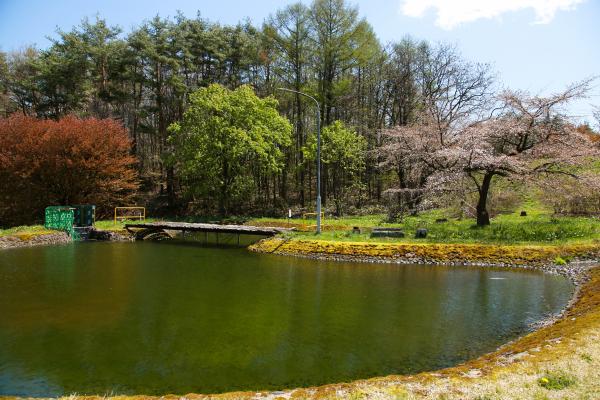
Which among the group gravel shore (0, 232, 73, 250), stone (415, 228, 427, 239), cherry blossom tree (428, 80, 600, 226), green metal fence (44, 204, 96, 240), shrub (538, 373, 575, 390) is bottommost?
shrub (538, 373, 575, 390)

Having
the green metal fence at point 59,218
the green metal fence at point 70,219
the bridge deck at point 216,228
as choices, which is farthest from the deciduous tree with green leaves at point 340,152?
the green metal fence at point 59,218

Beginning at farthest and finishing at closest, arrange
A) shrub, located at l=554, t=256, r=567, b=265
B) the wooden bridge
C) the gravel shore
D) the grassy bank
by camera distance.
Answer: the wooden bridge → the gravel shore → the grassy bank → shrub, located at l=554, t=256, r=567, b=265

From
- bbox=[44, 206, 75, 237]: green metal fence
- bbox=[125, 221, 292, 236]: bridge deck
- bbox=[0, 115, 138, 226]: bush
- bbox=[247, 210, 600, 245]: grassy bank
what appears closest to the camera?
bbox=[247, 210, 600, 245]: grassy bank

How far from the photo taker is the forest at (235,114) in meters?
33.2

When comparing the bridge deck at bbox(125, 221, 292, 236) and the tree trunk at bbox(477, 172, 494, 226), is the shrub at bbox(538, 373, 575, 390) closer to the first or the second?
the tree trunk at bbox(477, 172, 494, 226)

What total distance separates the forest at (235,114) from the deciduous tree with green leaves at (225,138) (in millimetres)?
123

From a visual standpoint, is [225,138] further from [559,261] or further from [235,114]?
[559,261]

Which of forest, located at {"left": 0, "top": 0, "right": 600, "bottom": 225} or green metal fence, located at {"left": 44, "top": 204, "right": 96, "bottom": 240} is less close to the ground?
forest, located at {"left": 0, "top": 0, "right": 600, "bottom": 225}

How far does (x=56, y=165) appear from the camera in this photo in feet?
109

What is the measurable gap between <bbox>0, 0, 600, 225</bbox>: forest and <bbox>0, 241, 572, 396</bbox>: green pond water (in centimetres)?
1174

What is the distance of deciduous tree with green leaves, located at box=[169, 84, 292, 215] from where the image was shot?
112ft

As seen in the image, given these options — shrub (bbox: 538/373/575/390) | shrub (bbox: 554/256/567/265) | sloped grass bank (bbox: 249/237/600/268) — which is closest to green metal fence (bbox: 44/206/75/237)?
sloped grass bank (bbox: 249/237/600/268)

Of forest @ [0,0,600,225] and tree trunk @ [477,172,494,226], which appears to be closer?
tree trunk @ [477,172,494,226]

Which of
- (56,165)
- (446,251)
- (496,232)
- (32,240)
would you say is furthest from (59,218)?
(496,232)
